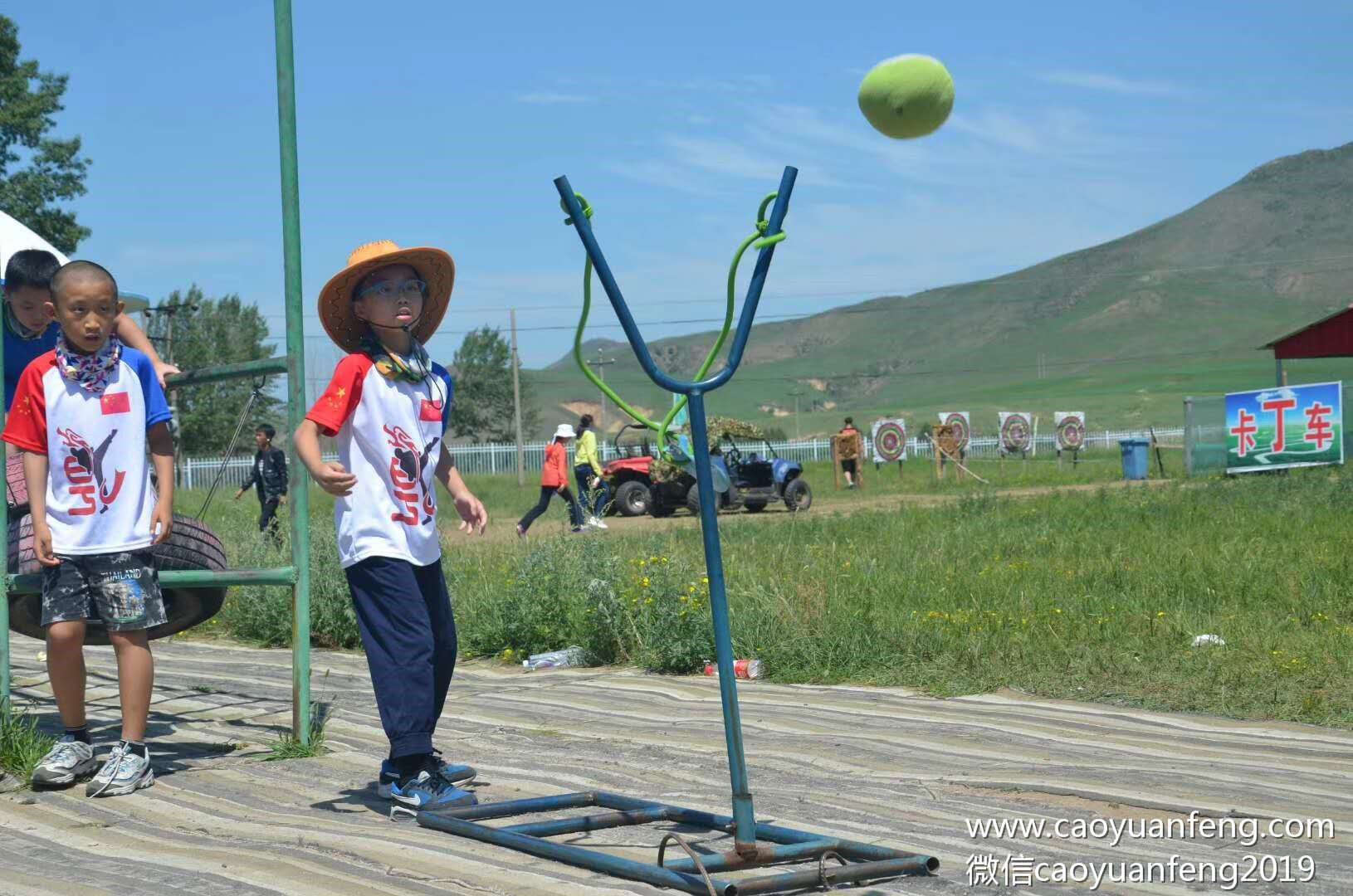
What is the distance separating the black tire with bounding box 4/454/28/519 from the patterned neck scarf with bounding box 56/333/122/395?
856 millimetres

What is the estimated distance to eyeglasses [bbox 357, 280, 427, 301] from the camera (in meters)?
4.61

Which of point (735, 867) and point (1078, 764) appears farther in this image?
point (1078, 764)

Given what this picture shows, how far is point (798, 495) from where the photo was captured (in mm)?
24672

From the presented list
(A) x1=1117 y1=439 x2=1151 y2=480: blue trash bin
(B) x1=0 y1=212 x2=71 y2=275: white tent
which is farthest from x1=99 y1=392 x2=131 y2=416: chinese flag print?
(A) x1=1117 y1=439 x2=1151 y2=480: blue trash bin

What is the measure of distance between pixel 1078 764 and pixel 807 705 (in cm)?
162

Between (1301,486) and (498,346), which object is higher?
(498,346)

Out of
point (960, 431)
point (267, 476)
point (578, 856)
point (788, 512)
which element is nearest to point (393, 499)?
point (578, 856)

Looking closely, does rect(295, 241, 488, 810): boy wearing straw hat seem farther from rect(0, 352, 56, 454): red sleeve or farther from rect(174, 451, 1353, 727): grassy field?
rect(174, 451, 1353, 727): grassy field

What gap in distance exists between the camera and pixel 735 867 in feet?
11.1

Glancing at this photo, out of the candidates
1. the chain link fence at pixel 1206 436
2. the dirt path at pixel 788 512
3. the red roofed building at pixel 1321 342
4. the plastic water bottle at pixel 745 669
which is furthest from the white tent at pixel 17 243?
the red roofed building at pixel 1321 342

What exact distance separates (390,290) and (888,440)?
134 ft

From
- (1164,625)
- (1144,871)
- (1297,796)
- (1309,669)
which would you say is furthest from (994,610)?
(1144,871)

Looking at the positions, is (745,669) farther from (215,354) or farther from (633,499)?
(215,354)

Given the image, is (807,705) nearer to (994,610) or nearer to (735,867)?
(994,610)
